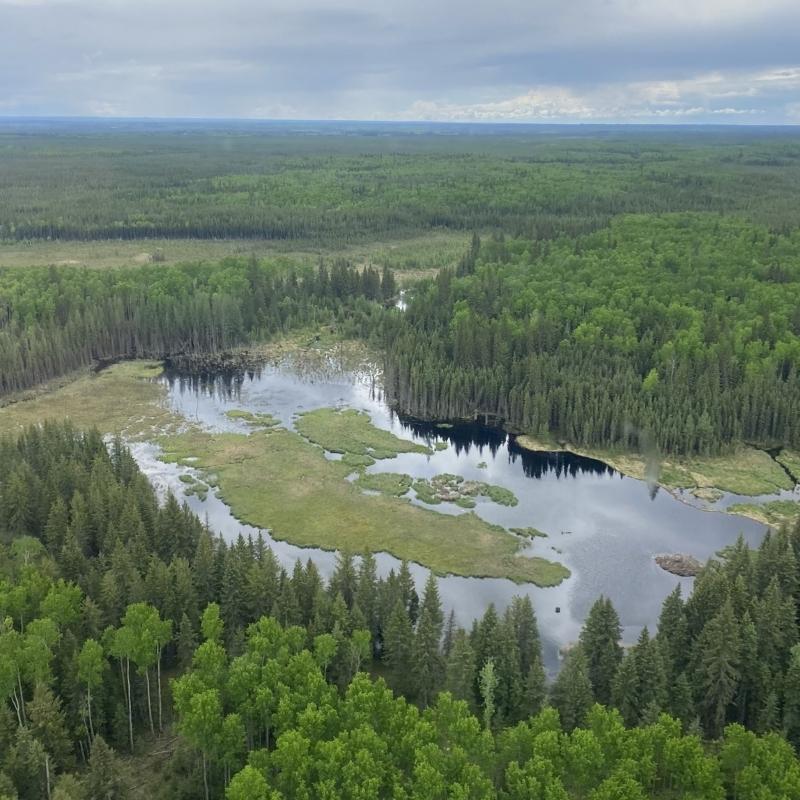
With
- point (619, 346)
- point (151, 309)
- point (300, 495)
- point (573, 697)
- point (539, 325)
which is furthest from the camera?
point (151, 309)

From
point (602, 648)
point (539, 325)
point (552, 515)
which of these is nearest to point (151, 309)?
point (539, 325)

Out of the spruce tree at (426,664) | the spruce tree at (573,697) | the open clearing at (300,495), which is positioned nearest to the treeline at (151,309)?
the open clearing at (300,495)

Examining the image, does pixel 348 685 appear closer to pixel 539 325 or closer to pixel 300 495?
pixel 300 495

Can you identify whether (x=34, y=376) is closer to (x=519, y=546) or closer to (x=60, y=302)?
(x=60, y=302)

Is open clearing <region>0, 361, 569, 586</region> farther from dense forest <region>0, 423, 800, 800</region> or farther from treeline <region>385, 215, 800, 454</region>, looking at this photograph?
treeline <region>385, 215, 800, 454</region>

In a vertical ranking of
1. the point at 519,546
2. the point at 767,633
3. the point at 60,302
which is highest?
the point at 60,302

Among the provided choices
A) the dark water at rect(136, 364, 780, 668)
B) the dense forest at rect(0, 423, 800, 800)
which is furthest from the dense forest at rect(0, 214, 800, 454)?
the dense forest at rect(0, 423, 800, 800)

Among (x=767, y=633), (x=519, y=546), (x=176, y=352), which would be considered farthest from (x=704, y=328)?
(x=176, y=352)
